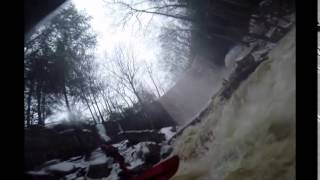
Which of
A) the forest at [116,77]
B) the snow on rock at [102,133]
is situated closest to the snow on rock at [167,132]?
the forest at [116,77]

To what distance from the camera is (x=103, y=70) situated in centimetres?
104

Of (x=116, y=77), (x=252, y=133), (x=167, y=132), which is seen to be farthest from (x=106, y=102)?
(x=252, y=133)

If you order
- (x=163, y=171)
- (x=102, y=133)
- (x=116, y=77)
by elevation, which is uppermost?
(x=116, y=77)

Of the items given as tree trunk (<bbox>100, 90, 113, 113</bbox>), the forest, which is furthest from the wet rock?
tree trunk (<bbox>100, 90, 113, 113</bbox>)

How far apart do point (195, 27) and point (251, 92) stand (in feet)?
0.77

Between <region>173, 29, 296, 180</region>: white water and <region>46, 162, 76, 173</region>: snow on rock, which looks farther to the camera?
<region>173, 29, 296, 180</region>: white water

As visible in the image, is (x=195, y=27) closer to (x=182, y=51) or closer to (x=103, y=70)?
(x=182, y=51)

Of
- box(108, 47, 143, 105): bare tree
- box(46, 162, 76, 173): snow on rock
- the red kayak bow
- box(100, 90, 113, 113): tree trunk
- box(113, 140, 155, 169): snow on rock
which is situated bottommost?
the red kayak bow

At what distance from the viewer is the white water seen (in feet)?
3.60

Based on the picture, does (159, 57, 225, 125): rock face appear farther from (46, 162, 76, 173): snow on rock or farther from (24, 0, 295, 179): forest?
(46, 162, 76, 173): snow on rock

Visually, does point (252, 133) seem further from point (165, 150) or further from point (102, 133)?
point (102, 133)

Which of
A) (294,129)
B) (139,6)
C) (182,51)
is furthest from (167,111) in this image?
(294,129)

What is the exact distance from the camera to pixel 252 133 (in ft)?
3.76

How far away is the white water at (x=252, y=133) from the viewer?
110 centimetres
